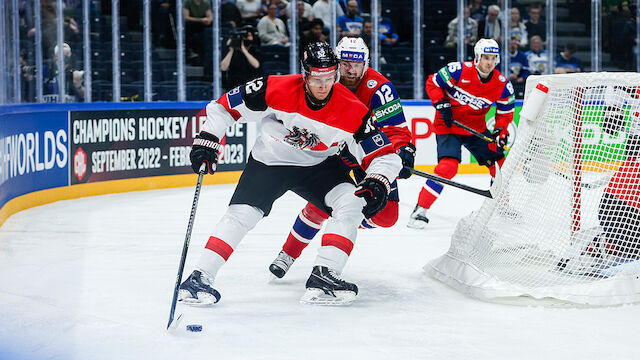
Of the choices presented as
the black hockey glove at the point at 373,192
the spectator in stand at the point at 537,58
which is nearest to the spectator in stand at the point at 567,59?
the spectator in stand at the point at 537,58

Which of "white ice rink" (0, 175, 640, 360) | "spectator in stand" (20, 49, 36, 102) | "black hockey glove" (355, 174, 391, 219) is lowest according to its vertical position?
"white ice rink" (0, 175, 640, 360)

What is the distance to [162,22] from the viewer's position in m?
7.62

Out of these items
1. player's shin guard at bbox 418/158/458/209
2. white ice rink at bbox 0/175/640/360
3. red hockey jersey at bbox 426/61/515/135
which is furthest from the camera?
red hockey jersey at bbox 426/61/515/135

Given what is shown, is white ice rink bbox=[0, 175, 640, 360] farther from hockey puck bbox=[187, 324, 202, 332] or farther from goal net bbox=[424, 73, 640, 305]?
goal net bbox=[424, 73, 640, 305]

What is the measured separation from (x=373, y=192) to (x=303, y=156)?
36cm

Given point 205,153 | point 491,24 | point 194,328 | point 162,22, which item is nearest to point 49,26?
point 162,22

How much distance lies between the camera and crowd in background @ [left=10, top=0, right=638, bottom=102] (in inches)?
269

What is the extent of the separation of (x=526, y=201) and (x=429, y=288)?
1.81 feet

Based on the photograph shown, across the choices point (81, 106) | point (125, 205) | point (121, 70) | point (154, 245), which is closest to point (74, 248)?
point (154, 245)

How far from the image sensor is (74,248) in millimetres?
4312

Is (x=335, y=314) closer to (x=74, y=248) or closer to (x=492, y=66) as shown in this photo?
(x=74, y=248)

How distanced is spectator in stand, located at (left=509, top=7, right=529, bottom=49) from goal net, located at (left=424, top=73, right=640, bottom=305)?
5.93 m

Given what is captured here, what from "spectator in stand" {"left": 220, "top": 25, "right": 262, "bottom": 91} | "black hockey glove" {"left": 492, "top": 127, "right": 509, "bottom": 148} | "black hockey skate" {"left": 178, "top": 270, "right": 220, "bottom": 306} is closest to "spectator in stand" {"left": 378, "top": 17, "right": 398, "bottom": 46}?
"spectator in stand" {"left": 220, "top": 25, "right": 262, "bottom": 91}

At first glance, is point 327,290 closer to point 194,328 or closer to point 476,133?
point 194,328
